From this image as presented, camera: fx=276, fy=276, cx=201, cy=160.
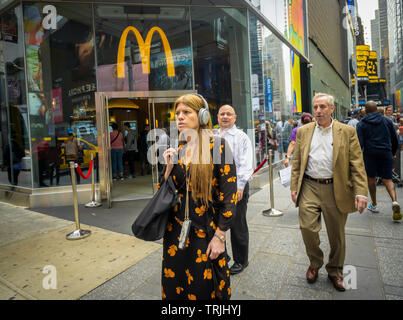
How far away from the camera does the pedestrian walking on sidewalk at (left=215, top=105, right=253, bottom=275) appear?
326cm

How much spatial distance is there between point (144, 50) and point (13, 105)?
4.09 metres

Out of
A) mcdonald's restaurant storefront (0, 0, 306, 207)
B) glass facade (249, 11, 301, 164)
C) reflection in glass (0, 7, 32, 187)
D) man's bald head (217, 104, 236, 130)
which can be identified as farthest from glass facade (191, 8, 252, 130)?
man's bald head (217, 104, 236, 130)

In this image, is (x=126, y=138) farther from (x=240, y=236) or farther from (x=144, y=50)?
(x=240, y=236)

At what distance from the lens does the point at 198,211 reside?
1859mm

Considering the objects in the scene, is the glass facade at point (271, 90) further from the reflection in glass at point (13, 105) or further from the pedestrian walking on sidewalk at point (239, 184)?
the reflection in glass at point (13, 105)

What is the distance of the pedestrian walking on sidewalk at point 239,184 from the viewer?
326 centimetres

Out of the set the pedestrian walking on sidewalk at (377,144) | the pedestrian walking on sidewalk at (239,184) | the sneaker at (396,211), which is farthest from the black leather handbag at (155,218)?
the pedestrian walking on sidewalk at (377,144)

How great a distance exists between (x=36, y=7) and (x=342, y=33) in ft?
152

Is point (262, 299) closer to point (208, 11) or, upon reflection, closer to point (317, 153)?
point (317, 153)

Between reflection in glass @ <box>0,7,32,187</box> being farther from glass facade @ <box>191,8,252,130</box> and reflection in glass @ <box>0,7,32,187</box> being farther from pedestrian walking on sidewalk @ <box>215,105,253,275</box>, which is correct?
pedestrian walking on sidewalk @ <box>215,105,253,275</box>

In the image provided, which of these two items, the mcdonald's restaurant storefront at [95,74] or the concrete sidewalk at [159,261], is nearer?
the concrete sidewalk at [159,261]

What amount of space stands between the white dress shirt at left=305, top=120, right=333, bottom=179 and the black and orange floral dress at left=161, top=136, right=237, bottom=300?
4.80 ft

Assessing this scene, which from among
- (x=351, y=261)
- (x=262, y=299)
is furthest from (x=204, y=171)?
(x=351, y=261)
